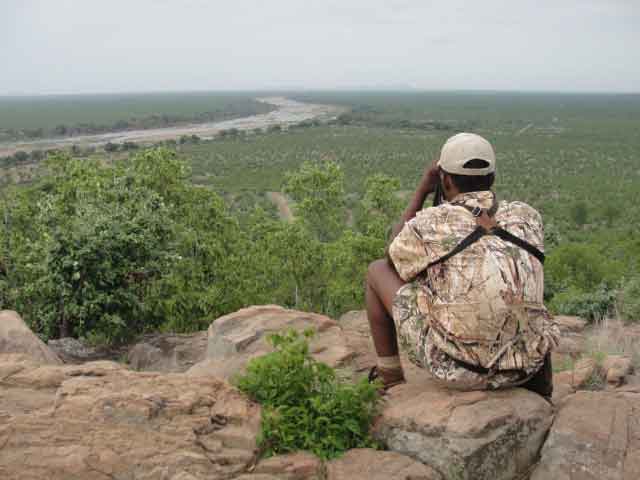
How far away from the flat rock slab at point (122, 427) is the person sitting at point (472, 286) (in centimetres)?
116

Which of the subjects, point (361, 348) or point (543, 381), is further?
point (361, 348)

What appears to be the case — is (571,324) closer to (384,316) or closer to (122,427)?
(384,316)

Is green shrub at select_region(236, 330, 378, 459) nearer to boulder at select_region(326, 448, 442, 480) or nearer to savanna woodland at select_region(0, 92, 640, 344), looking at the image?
boulder at select_region(326, 448, 442, 480)

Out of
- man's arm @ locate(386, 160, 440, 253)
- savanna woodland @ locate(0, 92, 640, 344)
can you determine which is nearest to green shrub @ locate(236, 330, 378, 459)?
man's arm @ locate(386, 160, 440, 253)

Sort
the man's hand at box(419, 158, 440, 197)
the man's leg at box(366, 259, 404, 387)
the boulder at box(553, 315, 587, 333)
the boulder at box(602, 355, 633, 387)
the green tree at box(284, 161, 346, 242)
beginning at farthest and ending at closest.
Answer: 1. the green tree at box(284, 161, 346, 242)
2. the boulder at box(553, 315, 587, 333)
3. the boulder at box(602, 355, 633, 387)
4. the man's hand at box(419, 158, 440, 197)
5. the man's leg at box(366, 259, 404, 387)

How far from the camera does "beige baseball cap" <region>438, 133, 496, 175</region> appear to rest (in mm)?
3295

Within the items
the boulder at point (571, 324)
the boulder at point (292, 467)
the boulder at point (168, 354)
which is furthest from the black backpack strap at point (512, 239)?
the boulder at point (571, 324)

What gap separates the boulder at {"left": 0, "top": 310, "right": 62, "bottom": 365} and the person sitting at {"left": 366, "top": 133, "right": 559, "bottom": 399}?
11.7 ft

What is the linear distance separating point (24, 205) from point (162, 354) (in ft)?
17.1

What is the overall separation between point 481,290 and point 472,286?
0.16ft

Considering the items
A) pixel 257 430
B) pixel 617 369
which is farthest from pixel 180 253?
pixel 617 369

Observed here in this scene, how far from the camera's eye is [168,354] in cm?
695

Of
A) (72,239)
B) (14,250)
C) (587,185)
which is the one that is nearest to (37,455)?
(72,239)

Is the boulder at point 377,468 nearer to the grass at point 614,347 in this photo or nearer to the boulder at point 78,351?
the grass at point 614,347
